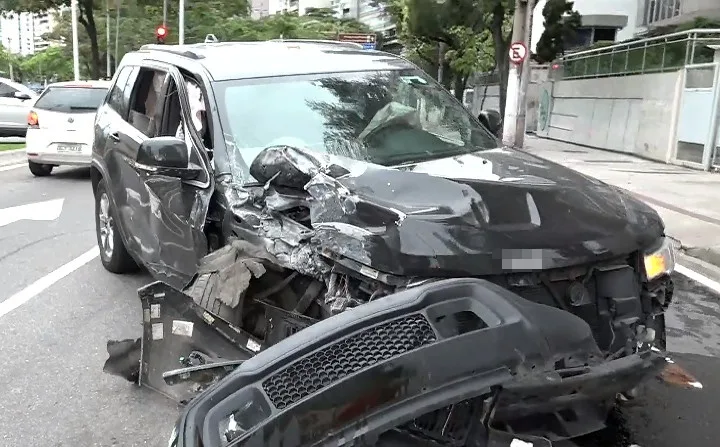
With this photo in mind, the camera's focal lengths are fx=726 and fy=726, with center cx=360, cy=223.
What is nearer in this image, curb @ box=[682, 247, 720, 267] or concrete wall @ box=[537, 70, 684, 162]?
curb @ box=[682, 247, 720, 267]

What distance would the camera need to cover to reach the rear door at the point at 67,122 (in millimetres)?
12344

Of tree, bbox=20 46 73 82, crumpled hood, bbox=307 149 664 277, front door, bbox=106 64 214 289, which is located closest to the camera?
Result: crumpled hood, bbox=307 149 664 277

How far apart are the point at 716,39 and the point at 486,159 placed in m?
14.3

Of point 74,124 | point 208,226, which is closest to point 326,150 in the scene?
point 208,226

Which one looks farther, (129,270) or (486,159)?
(129,270)

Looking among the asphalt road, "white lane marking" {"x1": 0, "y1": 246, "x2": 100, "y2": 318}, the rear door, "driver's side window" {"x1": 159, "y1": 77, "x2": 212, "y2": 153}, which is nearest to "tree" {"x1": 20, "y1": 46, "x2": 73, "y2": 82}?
the rear door

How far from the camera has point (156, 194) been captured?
4.57 m

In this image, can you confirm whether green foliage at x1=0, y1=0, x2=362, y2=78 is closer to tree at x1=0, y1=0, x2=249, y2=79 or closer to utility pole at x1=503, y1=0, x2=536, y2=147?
tree at x1=0, y1=0, x2=249, y2=79

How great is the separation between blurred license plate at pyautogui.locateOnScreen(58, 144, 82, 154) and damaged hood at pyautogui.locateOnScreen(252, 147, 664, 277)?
33.1 feet

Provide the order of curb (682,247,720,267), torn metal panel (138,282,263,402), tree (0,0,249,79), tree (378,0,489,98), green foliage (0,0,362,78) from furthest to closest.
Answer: green foliage (0,0,362,78) < tree (0,0,249,79) < tree (378,0,489,98) < curb (682,247,720,267) < torn metal panel (138,282,263,402)

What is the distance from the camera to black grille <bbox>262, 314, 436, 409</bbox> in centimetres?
223

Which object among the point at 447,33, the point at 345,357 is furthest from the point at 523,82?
the point at 345,357

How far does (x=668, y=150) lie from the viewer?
1733cm

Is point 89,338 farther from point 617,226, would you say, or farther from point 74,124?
point 74,124
